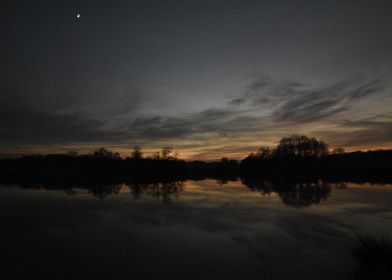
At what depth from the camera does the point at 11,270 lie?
501 inches

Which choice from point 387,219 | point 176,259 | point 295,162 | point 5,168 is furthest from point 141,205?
point 5,168

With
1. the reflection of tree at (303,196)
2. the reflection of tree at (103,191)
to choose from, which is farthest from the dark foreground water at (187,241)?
the reflection of tree at (103,191)

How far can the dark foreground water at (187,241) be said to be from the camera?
12609 mm

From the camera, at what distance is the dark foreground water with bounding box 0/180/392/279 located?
12609mm

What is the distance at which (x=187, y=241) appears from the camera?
17641 millimetres

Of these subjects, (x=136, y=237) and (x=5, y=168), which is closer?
(x=136, y=237)

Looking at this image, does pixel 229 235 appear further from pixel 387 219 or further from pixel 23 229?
pixel 23 229

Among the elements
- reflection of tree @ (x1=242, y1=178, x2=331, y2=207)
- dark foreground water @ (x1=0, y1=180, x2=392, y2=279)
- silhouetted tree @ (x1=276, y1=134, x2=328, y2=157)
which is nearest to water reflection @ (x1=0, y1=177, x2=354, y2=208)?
reflection of tree @ (x1=242, y1=178, x2=331, y2=207)

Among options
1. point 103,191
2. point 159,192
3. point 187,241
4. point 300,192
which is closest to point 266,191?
point 300,192

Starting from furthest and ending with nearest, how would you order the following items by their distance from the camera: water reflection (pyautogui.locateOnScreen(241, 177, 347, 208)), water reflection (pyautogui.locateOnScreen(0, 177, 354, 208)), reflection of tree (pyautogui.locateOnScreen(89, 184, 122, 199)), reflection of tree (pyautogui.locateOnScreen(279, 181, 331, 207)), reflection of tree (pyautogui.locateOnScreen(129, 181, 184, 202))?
reflection of tree (pyautogui.locateOnScreen(89, 184, 122, 199)) → reflection of tree (pyautogui.locateOnScreen(129, 181, 184, 202)) → water reflection (pyautogui.locateOnScreen(0, 177, 354, 208)) → water reflection (pyautogui.locateOnScreen(241, 177, 347, 208)) → reflection of tree (pyautogui.locateOnScreen(279, 181, 331, 207))

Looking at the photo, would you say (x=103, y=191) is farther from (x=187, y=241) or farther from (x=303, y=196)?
(x=187, y=241)

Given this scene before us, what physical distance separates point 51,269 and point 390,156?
191424 mm

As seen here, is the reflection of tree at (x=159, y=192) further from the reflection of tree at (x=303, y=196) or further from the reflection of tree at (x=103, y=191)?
the reflection of tree at (x=303, y=196)

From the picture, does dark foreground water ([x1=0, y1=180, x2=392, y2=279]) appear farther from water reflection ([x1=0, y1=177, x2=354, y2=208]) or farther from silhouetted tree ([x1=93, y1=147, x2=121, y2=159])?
silhouetted tree ([x1=93, y1=147, x2=121, y2=159])
